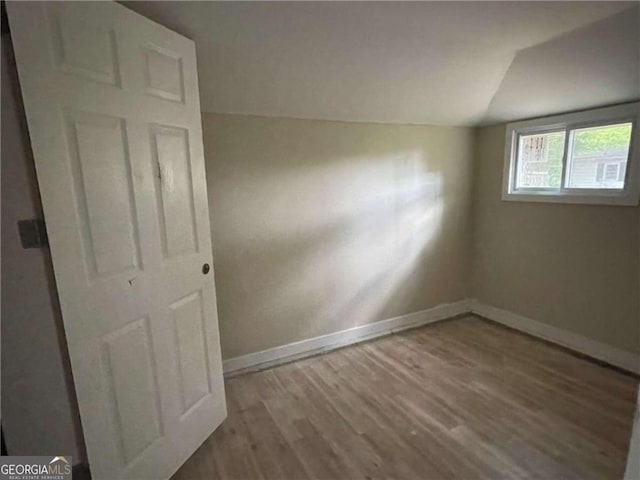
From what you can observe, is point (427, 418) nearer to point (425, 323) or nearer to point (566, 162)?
point (425, 323)

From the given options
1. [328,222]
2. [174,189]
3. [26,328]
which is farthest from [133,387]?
[328,222]

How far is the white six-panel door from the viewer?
1113 millimetres

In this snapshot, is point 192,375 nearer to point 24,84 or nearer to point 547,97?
point 24,84

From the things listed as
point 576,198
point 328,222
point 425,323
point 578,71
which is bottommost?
point 425,323

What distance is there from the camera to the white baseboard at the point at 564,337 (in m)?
2.43

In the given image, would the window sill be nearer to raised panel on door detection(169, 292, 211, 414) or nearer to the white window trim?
the white window trim

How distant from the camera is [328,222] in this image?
9.00 ft

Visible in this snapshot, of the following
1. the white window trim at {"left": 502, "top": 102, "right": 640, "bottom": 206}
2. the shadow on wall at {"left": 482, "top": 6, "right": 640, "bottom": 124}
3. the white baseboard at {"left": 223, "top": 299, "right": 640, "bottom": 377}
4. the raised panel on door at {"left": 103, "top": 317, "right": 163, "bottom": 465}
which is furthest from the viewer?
the white baseboard at {"left": 223, "top": 299, "right": 640, "bottom": 377}

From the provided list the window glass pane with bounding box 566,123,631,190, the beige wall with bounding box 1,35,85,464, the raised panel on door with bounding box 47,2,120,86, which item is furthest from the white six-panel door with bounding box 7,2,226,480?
the window glass pane with bounding box 566,123,631,190

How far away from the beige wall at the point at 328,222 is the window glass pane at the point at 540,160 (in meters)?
0.47

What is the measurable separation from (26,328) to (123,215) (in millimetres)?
538

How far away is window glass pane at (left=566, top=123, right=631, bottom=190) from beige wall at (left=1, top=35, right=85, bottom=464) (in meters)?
3.45

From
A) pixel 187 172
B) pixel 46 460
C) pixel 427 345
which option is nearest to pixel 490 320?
pixel 427 345

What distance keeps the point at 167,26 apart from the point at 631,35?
7.94 feet
